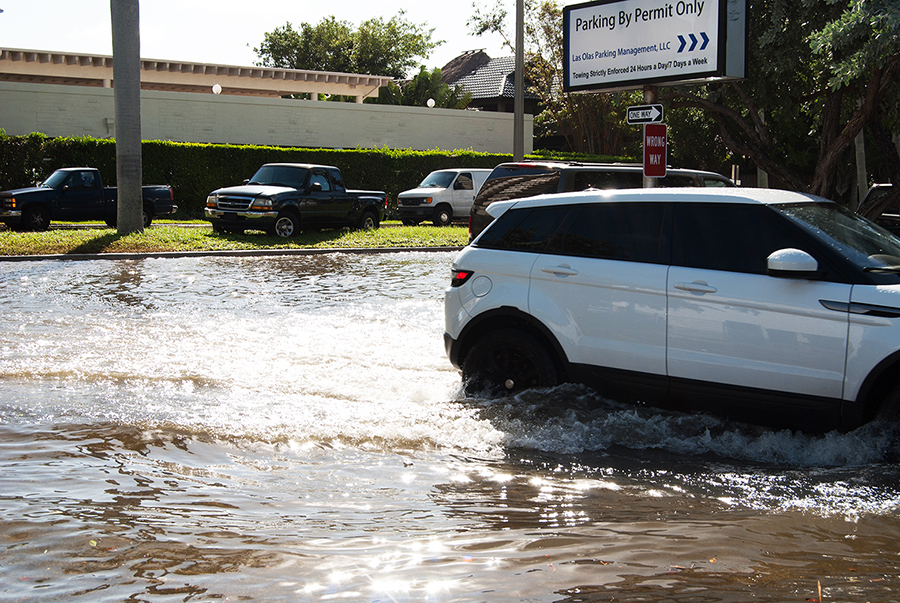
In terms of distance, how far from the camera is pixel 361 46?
69.1 m

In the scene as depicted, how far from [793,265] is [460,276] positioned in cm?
258

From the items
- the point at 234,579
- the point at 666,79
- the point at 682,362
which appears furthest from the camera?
the point at 666,79

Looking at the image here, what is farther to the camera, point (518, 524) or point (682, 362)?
Result: point (682, 362)

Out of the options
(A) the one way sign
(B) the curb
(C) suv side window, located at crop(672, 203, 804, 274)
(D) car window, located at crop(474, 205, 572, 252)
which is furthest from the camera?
(B) the curb

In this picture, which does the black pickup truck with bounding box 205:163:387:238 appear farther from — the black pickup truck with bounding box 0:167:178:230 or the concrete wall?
the concrete wall

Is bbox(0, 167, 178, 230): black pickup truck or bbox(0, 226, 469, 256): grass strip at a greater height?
bbox(0, 167, 178, 230): black pickup truck

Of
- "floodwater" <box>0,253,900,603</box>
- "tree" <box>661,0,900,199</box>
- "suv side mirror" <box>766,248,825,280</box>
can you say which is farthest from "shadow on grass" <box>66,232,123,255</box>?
"suv side mirror" <box>766,248,825,280</box>

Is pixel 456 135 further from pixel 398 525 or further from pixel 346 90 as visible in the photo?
pixel 398 525

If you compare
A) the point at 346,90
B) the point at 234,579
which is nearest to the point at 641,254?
the point at 234,579

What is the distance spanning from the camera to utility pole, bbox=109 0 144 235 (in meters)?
19.2

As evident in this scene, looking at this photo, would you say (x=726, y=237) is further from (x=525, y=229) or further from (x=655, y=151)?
(x=655, y=151)

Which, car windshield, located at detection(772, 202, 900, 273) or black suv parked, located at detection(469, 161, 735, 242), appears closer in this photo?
car windshield, located at detection(772, 202, 900, 273)

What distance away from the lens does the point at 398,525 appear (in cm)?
427

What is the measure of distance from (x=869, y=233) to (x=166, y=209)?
21.6 metres
